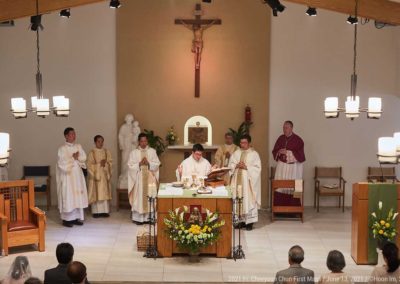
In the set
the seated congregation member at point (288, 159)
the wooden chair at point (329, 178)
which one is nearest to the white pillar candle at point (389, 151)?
the seated congregation member at point (288, 159)

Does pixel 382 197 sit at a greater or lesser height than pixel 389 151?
lesser

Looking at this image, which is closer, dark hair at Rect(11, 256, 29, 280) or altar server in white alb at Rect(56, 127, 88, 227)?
dark hair at Rect(11, 256, 29, 280)

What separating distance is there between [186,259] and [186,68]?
491 centimetres

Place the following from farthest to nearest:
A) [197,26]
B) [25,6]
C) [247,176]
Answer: [197,26] < [247,176] < [25,6]

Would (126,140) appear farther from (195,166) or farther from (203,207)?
(203,207)

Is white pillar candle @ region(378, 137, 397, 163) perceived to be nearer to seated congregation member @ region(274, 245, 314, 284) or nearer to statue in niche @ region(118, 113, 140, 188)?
seated congregation member @ region(274, 245, 314, 284)

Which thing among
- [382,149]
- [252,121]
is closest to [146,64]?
[252,121]

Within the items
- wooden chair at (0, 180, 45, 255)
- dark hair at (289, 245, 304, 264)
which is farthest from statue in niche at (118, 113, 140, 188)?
dark hair at (289, 245, 304, 264)

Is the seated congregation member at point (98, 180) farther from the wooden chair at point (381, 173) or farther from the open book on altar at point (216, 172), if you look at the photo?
the wooden chair at point (381, 173)

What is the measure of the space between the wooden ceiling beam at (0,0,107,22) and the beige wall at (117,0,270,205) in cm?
304

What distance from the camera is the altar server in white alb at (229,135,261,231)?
12.5 meters

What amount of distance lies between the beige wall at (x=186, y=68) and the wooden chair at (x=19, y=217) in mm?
3432

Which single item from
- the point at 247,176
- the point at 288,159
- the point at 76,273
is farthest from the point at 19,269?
the point at 288,159

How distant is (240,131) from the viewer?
1407 cm
